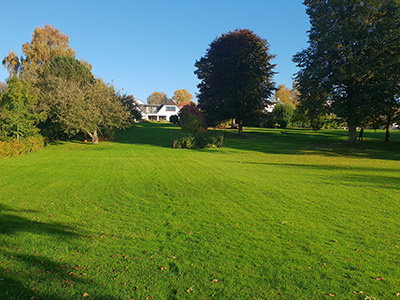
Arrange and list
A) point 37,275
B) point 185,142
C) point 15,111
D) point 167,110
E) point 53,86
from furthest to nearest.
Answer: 1. point 167,110
2. point 53,86
3. point 185,142
4. point 15,111
5. point 37,275

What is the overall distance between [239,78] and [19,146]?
29.6 m

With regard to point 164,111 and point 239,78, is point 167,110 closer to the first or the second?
point 164,111

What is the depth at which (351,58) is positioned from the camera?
2514 cm

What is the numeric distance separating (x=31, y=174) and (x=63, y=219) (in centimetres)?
802

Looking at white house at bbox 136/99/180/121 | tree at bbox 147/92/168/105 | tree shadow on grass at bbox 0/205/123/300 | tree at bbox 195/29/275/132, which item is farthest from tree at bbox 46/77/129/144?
tree at bbox 147/92/168/105

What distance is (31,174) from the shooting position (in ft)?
45.4

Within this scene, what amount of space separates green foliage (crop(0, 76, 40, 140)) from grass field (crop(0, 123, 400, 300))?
1406 cm

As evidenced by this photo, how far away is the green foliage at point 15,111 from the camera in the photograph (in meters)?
23.3

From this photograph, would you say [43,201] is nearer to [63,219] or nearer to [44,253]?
[63,219]

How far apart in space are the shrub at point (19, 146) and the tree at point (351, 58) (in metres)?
25.8

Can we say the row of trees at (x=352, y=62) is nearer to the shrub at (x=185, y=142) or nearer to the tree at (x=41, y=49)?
the shrub at (x=185, y=142)

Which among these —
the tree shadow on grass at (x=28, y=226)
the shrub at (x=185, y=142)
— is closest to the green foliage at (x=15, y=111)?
the shrub at (x=185, y=142)

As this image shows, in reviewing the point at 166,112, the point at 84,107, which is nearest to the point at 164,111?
the point at 166,112

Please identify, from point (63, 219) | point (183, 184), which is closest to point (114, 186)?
point (183, 184)
